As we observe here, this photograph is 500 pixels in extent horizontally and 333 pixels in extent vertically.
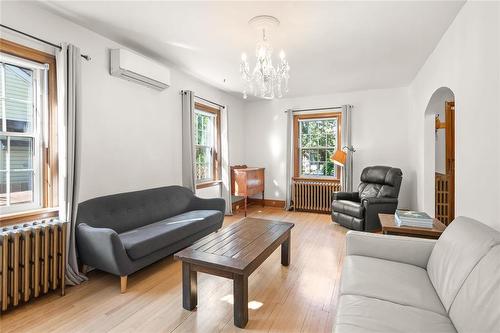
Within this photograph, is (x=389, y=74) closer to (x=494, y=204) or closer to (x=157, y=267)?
(x=494, y=204)

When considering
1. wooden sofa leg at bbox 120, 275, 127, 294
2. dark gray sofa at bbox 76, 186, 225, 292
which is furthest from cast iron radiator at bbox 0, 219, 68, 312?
wooden sofa leg at bbox 120, 275, 127, 294

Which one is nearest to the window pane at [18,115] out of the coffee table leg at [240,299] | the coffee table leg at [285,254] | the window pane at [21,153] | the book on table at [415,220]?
the window pane at [21,153]

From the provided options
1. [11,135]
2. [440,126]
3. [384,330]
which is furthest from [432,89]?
[11,135]

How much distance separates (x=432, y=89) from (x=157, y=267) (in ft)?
13.0

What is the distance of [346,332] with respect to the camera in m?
1.16

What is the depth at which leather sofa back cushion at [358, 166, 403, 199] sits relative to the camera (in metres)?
4.13

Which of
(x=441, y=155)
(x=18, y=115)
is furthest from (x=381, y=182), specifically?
(x=18, y=115)

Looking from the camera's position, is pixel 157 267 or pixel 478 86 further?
pixel 157 267

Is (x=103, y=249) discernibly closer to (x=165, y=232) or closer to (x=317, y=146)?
(x=165, y=232)

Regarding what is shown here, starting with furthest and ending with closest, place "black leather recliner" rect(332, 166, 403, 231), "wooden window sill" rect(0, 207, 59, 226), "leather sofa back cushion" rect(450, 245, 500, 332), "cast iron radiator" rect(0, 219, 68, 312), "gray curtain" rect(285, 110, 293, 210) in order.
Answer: "gray curtain" rect(285, 110, 293, 210) → "black leather recliner" rect(332, 166, 403, 231) → "wooden window sill" rect(0, 207, 59, 226) → "cast iron radiator" rect(0, 219, 68, 312) → "leather sofa back cushion" rect(450, 245, 500, 332)

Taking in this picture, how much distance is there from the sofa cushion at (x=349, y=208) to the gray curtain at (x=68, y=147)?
145 inches

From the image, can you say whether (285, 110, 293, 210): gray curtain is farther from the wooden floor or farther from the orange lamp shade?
the wooden floor

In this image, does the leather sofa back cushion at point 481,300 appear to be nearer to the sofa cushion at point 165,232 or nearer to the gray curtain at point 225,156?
the sofa cushion at point 165,232

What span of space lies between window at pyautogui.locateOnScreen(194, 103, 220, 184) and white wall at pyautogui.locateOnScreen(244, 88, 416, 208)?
1.28 metres
